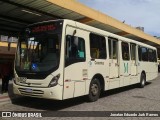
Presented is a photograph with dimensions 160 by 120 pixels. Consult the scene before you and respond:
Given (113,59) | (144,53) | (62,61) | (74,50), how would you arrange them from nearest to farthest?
(62,61), (74,50), (113,59), (144,53)

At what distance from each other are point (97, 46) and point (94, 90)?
1732mm

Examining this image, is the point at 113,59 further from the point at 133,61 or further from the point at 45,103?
the point at 45,103

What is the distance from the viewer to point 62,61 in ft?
27.9

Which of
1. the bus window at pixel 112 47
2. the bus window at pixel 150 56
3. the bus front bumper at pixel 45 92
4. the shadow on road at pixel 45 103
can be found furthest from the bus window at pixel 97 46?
the bus window at pixel 150 56

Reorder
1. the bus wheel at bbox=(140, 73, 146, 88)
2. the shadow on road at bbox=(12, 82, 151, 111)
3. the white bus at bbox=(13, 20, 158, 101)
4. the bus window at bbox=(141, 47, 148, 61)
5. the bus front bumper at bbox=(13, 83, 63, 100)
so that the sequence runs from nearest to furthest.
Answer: the bus front bumper at bbox=(13, 83, 63, 100), the white bus at bbox=(13, 20, 158, 101), the shadow on road at bbox=(12, 82, 151, 111), the bus wheel at bbox=(140, 73, 146, 88), the bus window at bbox=(141, 47, 148, 61)

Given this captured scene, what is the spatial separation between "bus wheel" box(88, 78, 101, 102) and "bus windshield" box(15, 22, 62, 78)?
2.24 meters

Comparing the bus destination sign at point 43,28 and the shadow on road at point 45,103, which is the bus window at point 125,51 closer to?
the shadow on road at point 45,103

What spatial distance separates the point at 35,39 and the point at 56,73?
1661 mm

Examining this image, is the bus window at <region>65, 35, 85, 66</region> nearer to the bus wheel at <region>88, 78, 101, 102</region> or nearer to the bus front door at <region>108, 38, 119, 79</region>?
the bus wheel at <region>88, 78, 101, 102</region>

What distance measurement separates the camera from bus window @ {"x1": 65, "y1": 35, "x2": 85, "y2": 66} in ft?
28.9

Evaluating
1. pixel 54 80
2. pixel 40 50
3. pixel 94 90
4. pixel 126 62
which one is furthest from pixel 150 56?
pixel 54 80

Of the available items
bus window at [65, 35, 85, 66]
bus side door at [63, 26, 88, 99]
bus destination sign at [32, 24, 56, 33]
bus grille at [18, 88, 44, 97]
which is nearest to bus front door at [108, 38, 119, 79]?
bus side door at [63, 26, 88, 99]

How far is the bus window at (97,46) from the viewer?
10.3 meters

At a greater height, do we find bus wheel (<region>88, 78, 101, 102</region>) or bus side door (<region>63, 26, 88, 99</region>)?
bus side door (<region>63, 26, 88, 99</region>)
